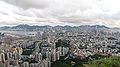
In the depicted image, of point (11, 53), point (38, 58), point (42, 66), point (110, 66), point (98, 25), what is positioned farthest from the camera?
point (98, 25)

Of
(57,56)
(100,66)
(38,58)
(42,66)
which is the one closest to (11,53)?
(38,58)

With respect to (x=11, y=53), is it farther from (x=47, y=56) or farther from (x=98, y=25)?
(x=98, y=25)

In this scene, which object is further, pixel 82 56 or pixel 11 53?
pixel 11 53

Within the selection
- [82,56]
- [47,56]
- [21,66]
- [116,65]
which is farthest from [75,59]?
[116,65]

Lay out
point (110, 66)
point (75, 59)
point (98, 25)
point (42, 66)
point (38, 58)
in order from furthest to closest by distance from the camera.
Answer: point (98, 25), point (38, 58), point (75, 59), point (42, 66), point (110, 66)

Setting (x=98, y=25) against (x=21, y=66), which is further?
(x=98, y=25)

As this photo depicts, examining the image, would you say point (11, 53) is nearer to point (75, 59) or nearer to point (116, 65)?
point (75, 59)

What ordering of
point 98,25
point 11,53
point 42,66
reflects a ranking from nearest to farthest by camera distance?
point 42,66 → point 11,53 → point 98,25

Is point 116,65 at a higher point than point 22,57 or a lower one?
higher

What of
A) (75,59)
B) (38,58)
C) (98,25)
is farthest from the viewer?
(98,25)
